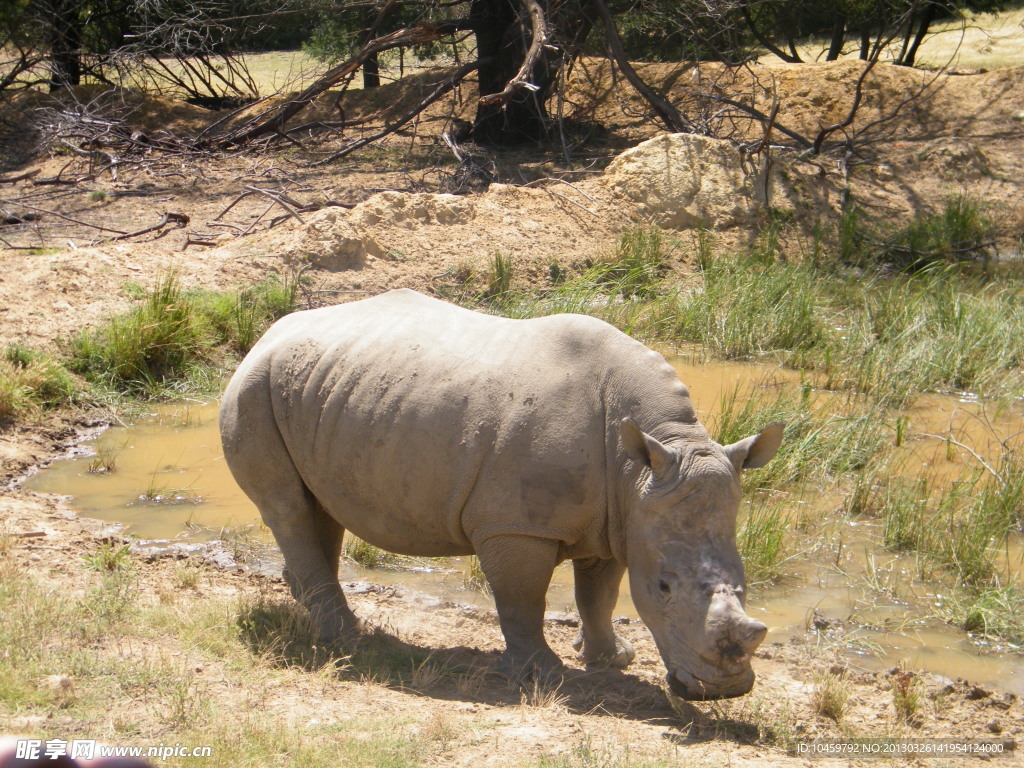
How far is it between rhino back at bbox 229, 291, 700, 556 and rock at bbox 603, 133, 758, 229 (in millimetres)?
8055

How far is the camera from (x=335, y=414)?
4926 millimetres

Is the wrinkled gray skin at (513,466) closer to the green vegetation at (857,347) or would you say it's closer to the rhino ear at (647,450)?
the rhino ear at (647,450)

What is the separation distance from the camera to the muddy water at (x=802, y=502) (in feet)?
18.5

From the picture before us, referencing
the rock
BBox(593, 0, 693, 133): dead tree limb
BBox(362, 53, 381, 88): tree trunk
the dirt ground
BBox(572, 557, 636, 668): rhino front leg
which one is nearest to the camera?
the dirt ground

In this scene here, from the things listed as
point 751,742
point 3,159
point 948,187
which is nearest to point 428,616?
point 751,742

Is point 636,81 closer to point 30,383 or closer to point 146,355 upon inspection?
point 146,355

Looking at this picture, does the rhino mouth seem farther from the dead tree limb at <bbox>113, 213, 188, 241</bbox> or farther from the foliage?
the foliage

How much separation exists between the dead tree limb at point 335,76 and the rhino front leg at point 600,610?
390 inches

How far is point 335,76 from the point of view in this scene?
13.8 meters

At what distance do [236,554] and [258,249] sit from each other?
513 centimetres

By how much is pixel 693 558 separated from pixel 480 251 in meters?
7.59

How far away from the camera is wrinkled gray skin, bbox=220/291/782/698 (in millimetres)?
4199

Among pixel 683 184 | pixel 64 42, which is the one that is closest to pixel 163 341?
pixel 683 184

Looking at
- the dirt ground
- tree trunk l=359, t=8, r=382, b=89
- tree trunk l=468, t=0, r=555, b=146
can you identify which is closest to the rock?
the dirt ground
